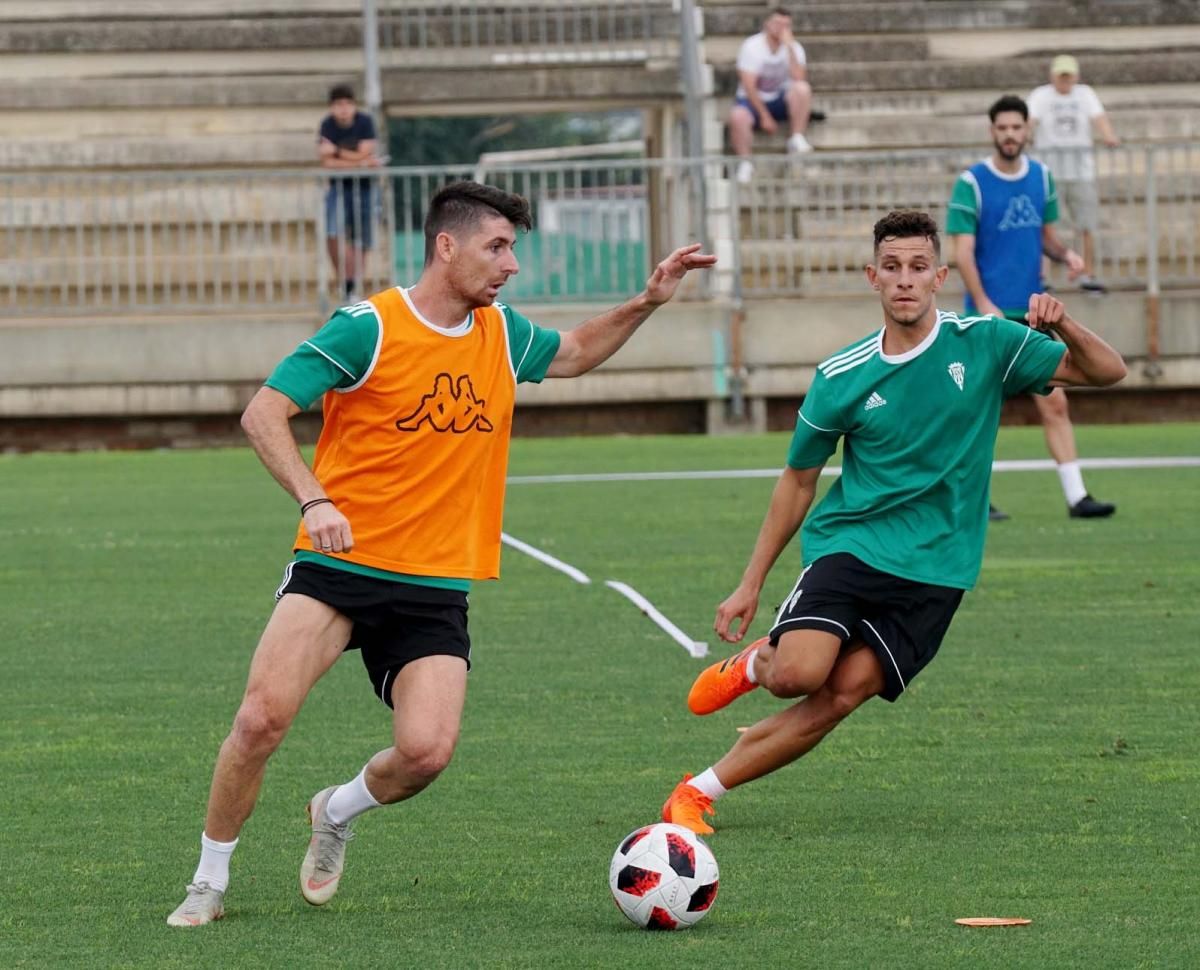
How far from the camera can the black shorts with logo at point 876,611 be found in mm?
6453

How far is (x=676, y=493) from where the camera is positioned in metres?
16.8

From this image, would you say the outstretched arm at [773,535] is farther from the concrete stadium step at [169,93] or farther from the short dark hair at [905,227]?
the concrete stadium step at [169,93]

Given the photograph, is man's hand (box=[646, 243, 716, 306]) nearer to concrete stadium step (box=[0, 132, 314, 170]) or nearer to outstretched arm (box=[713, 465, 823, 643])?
outstretched arm (box=[713, 465, 823, 643])

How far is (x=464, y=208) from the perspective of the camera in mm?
5941

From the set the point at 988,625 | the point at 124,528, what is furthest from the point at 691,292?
the point at 988,625

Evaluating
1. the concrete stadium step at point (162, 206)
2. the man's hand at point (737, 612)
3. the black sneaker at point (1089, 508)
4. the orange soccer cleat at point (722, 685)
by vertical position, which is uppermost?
the concrete stadium step at point (162, 206)

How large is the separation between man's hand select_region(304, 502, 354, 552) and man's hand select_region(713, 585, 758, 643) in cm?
147

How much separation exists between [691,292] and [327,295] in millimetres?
3596

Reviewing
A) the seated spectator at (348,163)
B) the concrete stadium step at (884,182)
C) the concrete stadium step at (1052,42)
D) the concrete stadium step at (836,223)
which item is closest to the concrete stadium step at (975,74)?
the concrete stadium step at (1052,42)

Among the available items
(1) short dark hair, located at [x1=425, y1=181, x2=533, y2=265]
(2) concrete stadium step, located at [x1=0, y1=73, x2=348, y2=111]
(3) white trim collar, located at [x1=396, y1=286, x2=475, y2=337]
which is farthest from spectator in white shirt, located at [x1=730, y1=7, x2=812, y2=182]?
(3) white trim collar, located at [x1=396, y1=286, x2=475, y2=337]

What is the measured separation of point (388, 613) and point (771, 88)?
1989cm

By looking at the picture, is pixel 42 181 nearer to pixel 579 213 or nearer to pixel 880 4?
pixel 579 213

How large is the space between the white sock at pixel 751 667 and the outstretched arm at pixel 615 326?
97 cm

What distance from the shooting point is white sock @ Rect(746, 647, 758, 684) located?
21.8 ft
